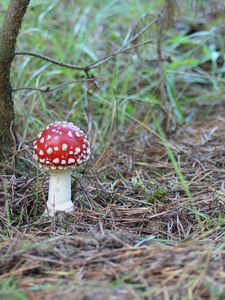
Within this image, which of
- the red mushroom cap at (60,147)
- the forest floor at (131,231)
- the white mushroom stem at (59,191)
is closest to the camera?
the forest floor at (131,231)

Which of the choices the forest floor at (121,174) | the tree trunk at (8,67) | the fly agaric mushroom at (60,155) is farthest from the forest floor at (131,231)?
the tree trunk at (8,67)

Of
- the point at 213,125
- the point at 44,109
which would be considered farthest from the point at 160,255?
the point at 213,125

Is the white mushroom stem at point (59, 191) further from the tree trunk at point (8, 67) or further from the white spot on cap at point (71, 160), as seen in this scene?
the tree trunk at point (8, 67)

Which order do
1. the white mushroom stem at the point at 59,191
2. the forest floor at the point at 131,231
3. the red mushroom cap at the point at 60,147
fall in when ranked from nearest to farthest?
the forest floor at the point at 131,231 < the red mushroom cap at the point at 60,147 < the white mushroom stem at the point at 59,191

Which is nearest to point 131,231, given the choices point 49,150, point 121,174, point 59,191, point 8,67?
point 59,191

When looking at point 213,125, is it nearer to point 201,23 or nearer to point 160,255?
point 201,23

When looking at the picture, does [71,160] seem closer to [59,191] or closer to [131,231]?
[59,191]

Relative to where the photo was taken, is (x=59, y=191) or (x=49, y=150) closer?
(x=49, y=150)

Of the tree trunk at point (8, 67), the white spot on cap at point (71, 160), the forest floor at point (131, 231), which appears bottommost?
the forest floor at point (131, 231)
